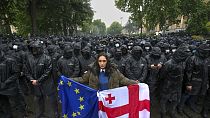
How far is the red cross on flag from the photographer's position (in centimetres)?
450

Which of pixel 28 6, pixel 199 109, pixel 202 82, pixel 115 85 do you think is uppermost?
pixel 28 6

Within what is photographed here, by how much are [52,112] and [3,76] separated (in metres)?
1.96

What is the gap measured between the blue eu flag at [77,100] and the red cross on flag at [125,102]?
156mm

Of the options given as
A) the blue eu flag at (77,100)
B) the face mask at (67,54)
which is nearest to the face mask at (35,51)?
the face mask at (67,54)

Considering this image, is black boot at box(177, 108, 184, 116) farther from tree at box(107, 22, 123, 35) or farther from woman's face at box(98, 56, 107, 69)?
tree at box(107, 22, 123, 35)

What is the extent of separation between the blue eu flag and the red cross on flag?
0.16 meters

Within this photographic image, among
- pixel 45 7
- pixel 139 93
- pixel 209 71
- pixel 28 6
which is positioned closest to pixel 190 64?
pixel 209 71

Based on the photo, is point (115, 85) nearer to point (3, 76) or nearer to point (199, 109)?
point (3, 76)

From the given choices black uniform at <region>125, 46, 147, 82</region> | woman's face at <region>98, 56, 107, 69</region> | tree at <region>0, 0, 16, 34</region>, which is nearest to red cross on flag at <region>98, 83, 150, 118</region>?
woman's face at <region>98, 56, 107, 69</region>

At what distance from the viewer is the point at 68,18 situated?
39.1 m

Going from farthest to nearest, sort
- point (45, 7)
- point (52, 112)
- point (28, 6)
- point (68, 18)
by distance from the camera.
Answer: point (68, 18) < point (45, 7) < point (28, 6) < point (52, 112)

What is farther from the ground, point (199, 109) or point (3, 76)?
point (3, 76)

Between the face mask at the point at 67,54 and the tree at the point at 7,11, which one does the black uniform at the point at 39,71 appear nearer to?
the face mask at the point at 67,54

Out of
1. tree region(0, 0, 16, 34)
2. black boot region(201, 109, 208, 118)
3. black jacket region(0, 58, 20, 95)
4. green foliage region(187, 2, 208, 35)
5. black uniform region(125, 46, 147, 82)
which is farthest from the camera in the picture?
green foliage region(187, 2, 208, 35)
